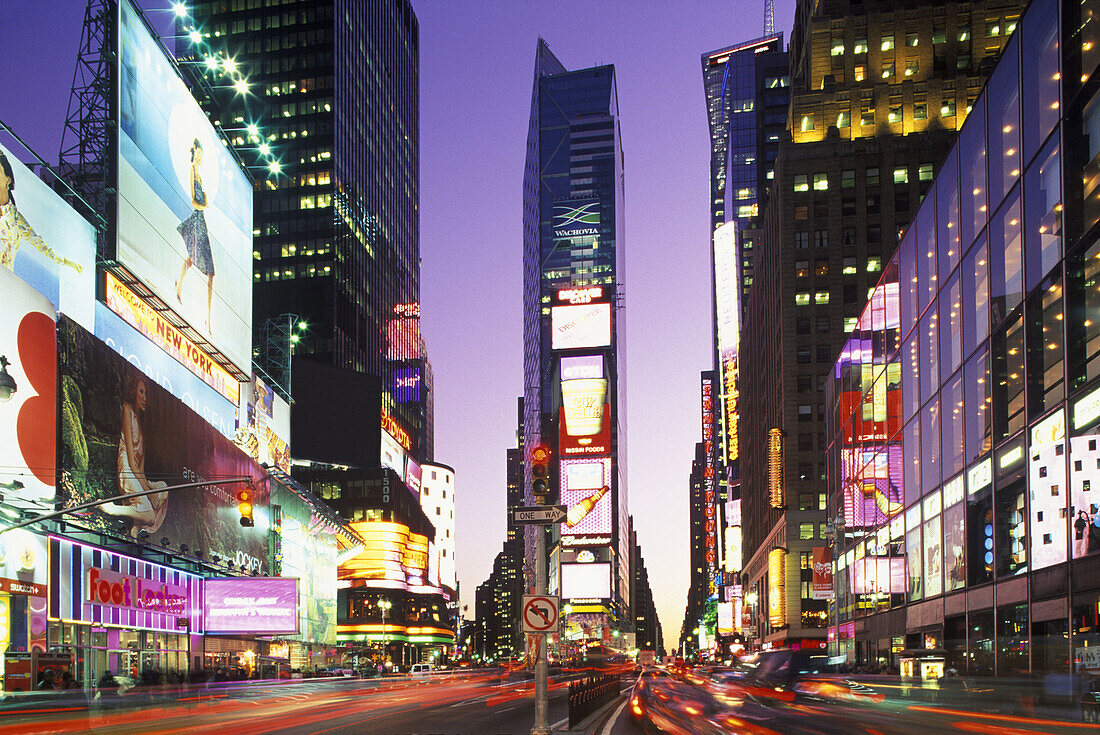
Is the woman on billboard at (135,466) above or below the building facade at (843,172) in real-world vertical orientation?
below

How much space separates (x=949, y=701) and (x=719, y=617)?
154 m

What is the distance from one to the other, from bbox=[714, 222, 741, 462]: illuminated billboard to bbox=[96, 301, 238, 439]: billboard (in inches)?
4365

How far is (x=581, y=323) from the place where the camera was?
179m

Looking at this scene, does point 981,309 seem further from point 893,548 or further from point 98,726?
point 98,726

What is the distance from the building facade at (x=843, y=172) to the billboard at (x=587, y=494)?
5811 cm

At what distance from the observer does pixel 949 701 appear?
27.1 meters

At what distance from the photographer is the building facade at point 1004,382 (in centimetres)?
3203

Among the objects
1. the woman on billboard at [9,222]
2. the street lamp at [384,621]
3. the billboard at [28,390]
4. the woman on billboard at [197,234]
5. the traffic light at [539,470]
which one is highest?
the woman on billboard at [197,234]

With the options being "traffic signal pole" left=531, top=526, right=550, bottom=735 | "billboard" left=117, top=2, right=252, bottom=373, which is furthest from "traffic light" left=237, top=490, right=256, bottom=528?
"billboard" left=117, top=2, right=252, bottom=373

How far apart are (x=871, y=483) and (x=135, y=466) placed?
4344 centimetres

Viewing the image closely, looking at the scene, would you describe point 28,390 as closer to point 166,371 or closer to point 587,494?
point 166,371

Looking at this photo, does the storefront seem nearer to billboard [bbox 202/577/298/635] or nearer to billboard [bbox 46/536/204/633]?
billboard [bbox 46/536/204/633]

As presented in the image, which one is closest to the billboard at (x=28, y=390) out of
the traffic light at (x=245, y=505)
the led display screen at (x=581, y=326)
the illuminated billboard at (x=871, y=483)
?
the traffic light at (x=245, y=505)

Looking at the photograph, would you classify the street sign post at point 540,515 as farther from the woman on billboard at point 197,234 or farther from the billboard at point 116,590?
the woman on billboard at point 197,234
